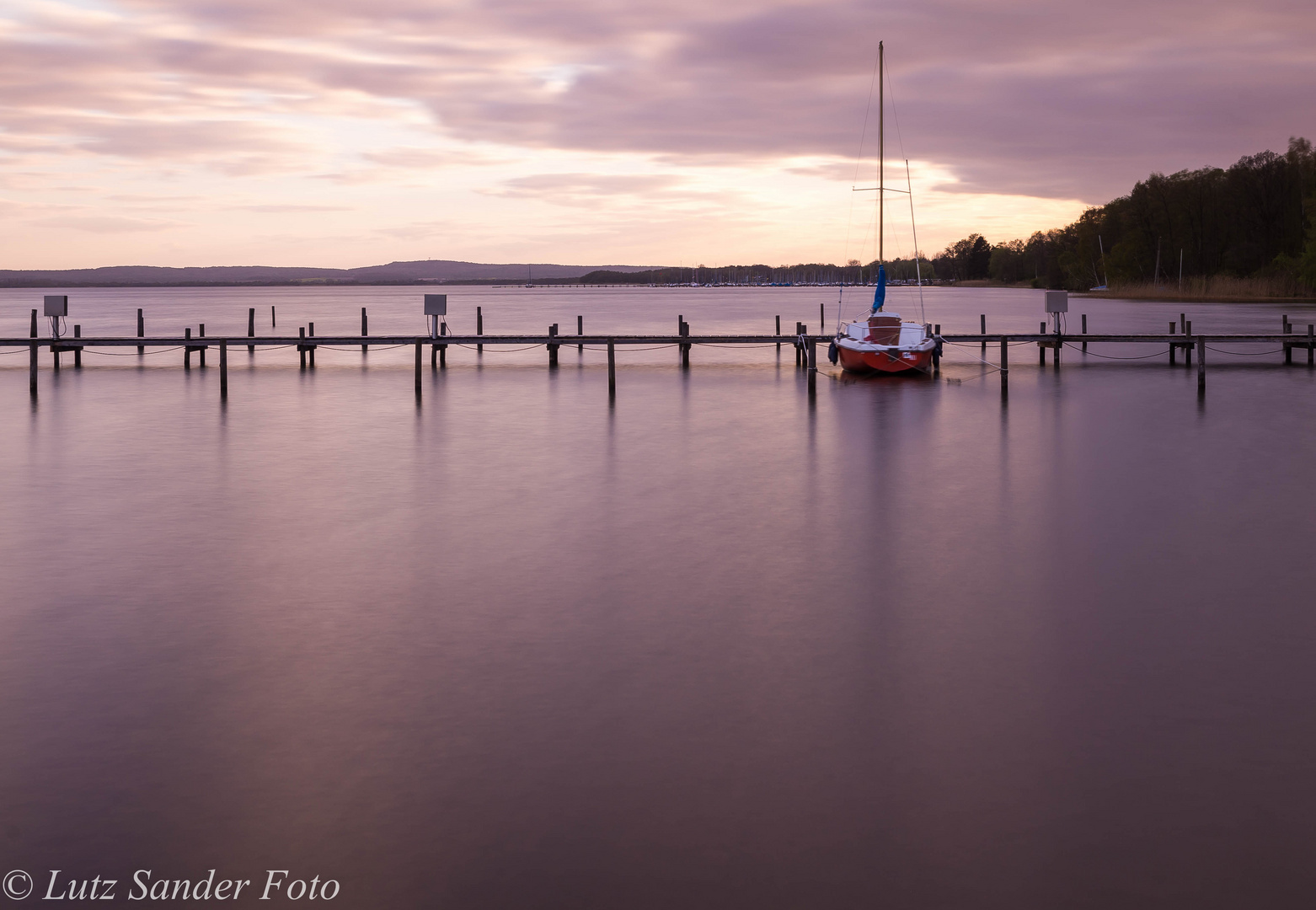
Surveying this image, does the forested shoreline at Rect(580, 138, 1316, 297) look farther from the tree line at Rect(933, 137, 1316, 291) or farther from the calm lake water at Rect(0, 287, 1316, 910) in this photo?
the calm lake water at Rect(0, 287, 1316, 910)

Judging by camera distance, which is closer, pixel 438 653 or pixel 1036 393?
pixel 438 653

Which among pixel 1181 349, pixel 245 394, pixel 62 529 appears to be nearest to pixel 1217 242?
pixel 1181 349

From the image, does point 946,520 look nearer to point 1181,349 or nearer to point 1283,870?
point 1283,870

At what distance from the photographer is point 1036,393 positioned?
3081 cm

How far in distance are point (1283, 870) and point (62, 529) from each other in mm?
12945
